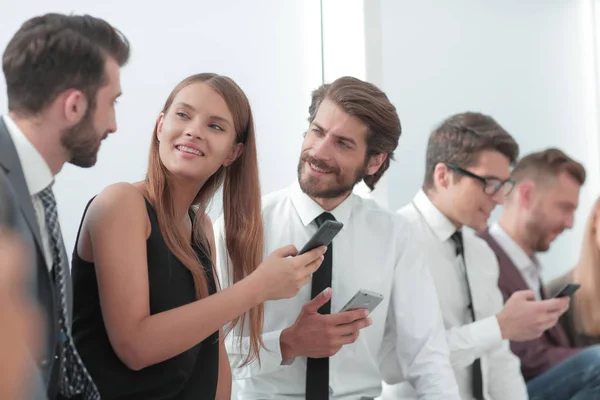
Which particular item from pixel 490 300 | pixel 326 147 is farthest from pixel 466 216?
pixel 326 147

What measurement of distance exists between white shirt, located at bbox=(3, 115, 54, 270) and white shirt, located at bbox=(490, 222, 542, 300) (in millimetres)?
2664

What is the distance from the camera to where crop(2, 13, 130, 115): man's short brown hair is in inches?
66.8

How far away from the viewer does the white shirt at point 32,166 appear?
1.67m

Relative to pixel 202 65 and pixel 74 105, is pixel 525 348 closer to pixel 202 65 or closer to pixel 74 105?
pixel 202 65

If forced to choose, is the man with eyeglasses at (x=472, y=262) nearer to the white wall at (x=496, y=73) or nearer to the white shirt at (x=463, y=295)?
the white shirt at (x=463, y=295)

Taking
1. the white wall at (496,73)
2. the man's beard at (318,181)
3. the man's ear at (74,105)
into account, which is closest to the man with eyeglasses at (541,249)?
the white wall at (496,73)

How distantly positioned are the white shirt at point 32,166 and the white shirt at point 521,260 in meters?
2.66

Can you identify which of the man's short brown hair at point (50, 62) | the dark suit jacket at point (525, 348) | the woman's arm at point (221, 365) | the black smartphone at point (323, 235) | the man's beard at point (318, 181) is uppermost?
the man's short brown hair at point (50, 62)

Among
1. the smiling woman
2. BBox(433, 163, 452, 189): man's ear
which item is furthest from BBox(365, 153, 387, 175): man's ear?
the smiling woman

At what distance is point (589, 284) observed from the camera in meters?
4.03

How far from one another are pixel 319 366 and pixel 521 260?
166 centimetres

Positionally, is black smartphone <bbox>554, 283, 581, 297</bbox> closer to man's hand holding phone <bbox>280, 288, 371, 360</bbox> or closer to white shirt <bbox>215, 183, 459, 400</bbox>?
white shirt <bbox>215, 183, 459, 400</bbox>

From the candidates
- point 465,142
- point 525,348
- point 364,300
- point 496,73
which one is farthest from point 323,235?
point 496,73

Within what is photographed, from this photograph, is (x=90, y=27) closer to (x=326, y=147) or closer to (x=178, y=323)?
(x=178, y=323)
